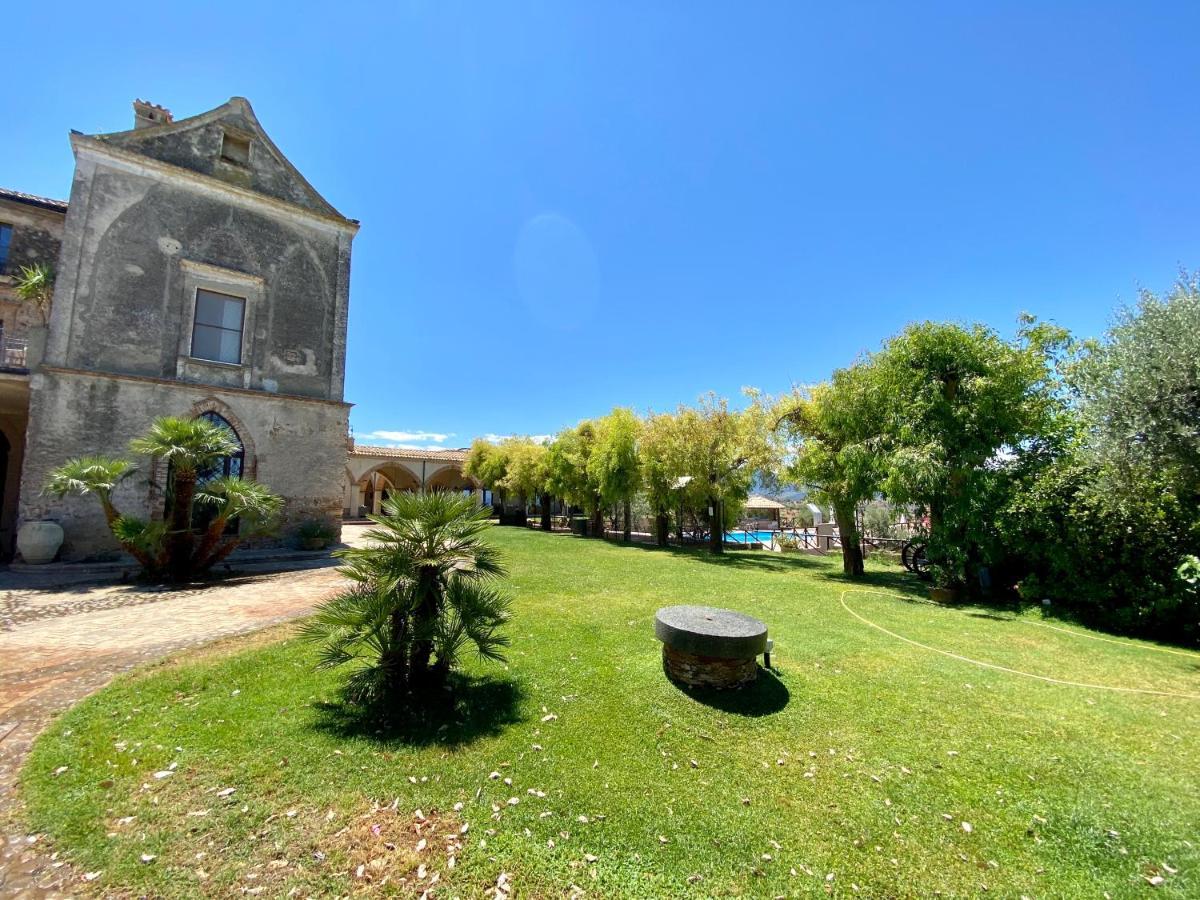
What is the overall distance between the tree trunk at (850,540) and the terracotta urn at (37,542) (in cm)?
2069

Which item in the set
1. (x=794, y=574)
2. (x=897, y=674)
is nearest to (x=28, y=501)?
(x=897, y=674)

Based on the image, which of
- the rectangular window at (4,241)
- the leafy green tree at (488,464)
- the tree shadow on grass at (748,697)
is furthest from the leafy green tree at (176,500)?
the leafy green tree at (488,464)

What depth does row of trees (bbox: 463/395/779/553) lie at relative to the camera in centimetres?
1841

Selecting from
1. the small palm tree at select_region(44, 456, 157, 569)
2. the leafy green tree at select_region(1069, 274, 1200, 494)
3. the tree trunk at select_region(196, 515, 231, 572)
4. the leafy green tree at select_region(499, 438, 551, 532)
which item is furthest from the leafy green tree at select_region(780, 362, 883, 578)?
the small palm tree at select_region(44, 456, 157, 569)

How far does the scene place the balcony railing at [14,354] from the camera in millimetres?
12531

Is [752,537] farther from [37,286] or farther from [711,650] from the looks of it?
[37,286]

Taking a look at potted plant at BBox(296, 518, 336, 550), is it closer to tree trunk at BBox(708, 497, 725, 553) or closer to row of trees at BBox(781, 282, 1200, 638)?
tree trunk at BBox(708, 497, 725, 553)

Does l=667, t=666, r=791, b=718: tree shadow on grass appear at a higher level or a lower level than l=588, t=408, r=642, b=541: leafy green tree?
lower

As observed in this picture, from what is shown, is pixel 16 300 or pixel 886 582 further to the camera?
pixel 16 300

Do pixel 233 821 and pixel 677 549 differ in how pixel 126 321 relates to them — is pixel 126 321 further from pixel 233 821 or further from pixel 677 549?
pixel 677 549

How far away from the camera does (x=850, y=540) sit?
1433 cm

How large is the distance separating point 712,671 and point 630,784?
72.2 inches

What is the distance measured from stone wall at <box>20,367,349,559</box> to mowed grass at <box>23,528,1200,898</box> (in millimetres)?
10768

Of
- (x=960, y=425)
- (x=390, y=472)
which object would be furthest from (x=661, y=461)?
(x=390, y=472)
